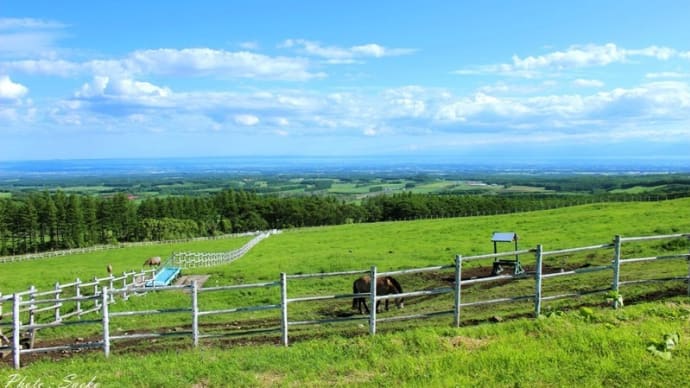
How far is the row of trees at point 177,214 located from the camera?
81.8 meters

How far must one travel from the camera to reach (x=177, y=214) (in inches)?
3777

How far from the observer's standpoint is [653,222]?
3017 cm

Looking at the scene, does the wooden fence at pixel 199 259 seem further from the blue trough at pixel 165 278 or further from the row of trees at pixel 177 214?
the row of trees at pixel 177 214

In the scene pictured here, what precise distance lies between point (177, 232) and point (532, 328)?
8289 cm

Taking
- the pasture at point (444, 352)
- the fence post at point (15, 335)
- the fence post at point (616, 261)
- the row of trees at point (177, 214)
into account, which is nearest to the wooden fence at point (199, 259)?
the pasture at point (444, 352)

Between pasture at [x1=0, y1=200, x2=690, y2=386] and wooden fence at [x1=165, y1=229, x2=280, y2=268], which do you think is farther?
wooden fence at [x1=165, y1=229, x2=280, y2=268]

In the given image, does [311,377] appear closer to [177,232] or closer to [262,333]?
[262,333]

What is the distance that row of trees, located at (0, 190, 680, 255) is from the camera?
8181 cm

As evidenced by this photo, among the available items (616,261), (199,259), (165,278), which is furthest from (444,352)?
(199,259)

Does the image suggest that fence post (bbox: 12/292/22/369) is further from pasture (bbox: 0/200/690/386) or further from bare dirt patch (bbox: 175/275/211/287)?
bare dirt patch (bbox: 175/275/211/287)

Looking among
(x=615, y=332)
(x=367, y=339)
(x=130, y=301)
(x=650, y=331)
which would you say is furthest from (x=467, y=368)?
(x=130, y=301)

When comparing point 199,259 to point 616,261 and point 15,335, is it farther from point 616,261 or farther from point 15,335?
point 616,261

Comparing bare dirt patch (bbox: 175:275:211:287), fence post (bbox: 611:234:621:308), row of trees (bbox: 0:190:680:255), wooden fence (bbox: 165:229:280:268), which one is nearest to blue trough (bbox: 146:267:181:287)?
bare dirt patch (bbox: 175:275:211:287)

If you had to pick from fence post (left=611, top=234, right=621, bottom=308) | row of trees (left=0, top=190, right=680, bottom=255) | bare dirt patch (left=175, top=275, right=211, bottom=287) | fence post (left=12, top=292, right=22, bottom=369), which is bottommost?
row of trees (left=0, top=190, right=680, bottom=255)
